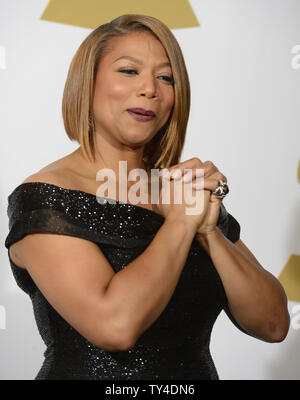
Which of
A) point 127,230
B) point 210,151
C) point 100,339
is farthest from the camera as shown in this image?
point 210,151

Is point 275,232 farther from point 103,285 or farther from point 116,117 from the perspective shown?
point 103,285

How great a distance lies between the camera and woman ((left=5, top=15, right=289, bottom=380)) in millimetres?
945

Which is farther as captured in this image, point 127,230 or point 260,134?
point 260,134

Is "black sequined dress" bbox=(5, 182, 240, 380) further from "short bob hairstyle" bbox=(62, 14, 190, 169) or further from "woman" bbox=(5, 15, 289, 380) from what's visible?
"short bob hairstyle" bbox=(62, 14, 190, 169)

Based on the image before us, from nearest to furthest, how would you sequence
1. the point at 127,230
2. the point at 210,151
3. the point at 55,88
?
the point at 127,230 < the point at 55,88 < the point at 210,151

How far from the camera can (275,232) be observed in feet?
6.85

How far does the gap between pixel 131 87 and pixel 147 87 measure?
3 centimetres

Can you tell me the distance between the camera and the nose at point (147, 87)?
1.14m

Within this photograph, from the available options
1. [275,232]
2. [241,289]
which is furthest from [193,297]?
[275,232]

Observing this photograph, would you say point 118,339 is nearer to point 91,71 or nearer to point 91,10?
point 91,71

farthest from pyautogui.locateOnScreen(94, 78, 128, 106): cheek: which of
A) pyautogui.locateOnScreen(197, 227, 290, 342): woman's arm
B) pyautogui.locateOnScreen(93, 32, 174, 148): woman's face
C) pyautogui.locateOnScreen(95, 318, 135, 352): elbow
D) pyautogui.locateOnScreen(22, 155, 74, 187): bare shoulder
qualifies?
pyautogui.locateOnScreen(95, 318, 135, 352): elbow

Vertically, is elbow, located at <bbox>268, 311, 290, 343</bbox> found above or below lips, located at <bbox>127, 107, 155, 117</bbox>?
below

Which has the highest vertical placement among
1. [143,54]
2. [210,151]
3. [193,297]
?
[143,54]
